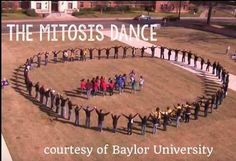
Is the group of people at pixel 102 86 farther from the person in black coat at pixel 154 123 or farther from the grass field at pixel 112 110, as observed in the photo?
the person in black coat at pixel 154 123

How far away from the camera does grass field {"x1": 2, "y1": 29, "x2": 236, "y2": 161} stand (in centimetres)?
1895

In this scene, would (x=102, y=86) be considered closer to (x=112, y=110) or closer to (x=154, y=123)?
(x=112, y=110)

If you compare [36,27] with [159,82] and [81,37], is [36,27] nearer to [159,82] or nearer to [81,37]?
[81,37]

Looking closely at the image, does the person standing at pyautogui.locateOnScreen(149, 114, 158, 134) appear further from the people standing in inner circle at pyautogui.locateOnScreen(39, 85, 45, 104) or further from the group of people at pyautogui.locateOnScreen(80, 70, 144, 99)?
the people standing in inner circle at pyautogui.locateOnScreen(39, 85, 45, 104)

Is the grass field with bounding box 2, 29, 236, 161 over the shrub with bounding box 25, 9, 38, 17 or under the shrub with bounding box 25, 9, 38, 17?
under

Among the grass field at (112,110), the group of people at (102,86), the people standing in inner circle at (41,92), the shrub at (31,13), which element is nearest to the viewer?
the grass field at (112,110)

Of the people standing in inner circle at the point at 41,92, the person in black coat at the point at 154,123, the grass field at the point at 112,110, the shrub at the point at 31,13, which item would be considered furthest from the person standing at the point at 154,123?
the shrub at the point at 31,13

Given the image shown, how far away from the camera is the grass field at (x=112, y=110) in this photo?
746 inches

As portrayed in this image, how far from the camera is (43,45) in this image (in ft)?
139

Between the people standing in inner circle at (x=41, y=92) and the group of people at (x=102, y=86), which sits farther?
the group of people at (x=102, y=86)

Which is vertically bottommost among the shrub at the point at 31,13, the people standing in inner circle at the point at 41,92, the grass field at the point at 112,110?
the grass field at the point at 112,110

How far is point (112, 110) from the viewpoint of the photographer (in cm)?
2394

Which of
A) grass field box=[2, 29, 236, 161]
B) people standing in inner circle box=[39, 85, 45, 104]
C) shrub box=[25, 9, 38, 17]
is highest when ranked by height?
shrub box=[25, 9, 38, 17]

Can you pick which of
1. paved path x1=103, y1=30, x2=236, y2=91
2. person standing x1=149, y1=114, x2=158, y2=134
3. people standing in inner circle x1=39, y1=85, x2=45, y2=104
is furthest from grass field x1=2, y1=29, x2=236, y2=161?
paved path x1=103, y1=30, x2=236, y2=91
